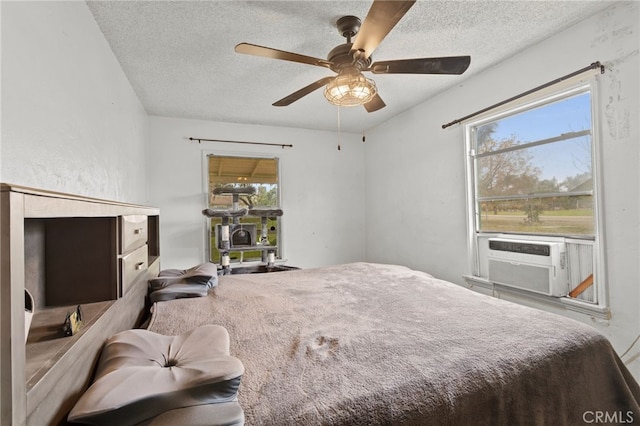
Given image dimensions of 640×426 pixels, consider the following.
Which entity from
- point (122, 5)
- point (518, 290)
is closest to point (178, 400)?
point (122, 5)

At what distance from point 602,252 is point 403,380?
6.30ft

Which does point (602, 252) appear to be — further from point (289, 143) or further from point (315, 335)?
point (289, 143)

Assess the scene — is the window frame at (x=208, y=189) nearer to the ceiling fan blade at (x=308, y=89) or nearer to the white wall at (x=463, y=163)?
the white wall at (x=463, y=163)

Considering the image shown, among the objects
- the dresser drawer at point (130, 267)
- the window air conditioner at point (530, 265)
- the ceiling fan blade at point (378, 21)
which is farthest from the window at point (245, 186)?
the window air conditioner at point (530, 265)

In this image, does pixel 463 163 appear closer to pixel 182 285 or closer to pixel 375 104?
pixel 375 104

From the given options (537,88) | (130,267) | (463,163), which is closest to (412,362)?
(130,267)

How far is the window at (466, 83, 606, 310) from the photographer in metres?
2.00

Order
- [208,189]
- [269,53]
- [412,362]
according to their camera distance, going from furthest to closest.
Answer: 1. [208,189]
2. [269,53]
3. [412,362]

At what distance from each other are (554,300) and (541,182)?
36.8 inches

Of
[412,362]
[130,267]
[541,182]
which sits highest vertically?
[541,182]

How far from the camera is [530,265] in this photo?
88.0 inches

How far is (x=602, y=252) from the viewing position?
186 centimetres

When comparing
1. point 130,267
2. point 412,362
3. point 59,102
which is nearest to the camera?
point 412,362

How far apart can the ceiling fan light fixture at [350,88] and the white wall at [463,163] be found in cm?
145
